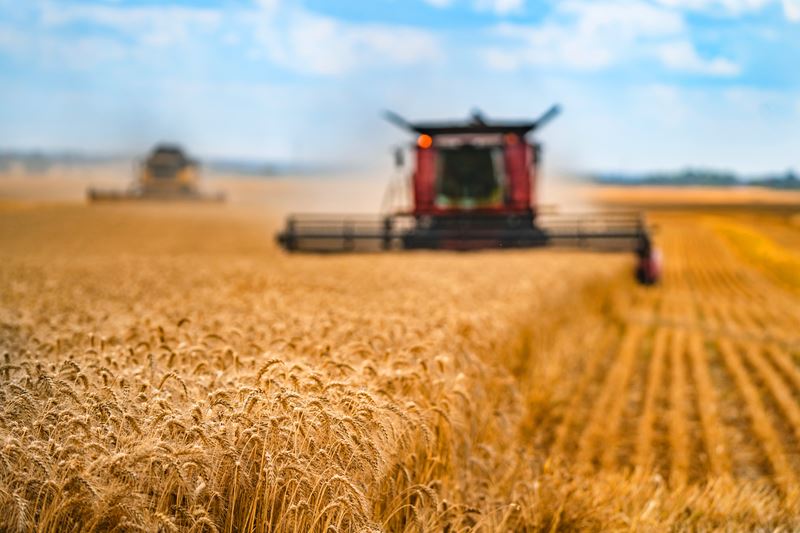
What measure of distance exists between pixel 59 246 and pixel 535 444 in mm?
25467

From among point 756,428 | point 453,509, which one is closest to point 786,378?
point 756,428

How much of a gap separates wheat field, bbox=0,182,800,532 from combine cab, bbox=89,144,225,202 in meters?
46.5

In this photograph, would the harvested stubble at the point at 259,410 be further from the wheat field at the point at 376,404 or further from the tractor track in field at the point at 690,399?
the tractor track in field at the point at 690,399

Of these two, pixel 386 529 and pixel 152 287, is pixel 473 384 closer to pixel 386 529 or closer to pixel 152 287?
pixel 386 529

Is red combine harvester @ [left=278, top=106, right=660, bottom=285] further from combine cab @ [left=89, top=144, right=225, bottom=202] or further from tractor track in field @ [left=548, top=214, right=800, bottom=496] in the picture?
combine cab @ [left=89, top=144, right=225, bottom=202]

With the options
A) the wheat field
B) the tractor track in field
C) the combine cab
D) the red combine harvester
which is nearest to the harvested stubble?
the wheat field

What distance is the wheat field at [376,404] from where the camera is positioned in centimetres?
333

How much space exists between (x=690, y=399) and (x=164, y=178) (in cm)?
5474

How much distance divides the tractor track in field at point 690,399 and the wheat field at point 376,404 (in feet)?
→ 0.16

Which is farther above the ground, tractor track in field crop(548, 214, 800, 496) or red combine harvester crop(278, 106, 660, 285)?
red combine harvester crop(278, 106, 660, 285)

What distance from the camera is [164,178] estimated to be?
61.6 m

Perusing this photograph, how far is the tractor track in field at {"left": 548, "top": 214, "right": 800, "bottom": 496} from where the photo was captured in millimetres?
7957

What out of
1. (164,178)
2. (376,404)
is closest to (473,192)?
(376,404)

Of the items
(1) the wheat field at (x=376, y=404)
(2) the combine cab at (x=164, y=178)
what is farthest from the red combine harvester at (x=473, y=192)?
(2) the combine cab at (x=164, y=178)
